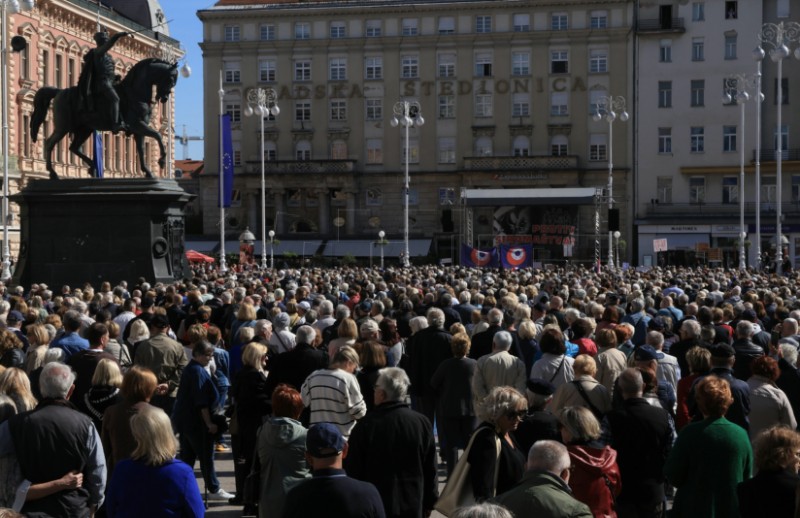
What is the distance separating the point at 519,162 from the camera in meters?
77.2

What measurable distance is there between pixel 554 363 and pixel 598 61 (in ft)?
227

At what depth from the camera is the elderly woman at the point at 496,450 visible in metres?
7.60

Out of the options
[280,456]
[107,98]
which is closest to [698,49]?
[107,98]

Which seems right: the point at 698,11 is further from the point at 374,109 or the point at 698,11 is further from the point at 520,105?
the point at 374,109

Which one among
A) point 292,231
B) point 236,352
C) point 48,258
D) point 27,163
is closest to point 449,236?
point 292,231

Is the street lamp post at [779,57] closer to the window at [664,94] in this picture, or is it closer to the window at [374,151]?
the window at [664,94]

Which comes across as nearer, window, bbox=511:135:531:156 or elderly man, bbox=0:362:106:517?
elderly man, bbox=0:362:106:517

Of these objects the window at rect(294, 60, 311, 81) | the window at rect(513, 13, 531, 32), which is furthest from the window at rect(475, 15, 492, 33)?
the window at rect(294, 60, 311, 81)

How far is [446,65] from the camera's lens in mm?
80188

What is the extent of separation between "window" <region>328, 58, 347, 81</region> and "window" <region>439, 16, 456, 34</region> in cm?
692

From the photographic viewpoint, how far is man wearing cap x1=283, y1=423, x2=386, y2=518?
618 centimetres

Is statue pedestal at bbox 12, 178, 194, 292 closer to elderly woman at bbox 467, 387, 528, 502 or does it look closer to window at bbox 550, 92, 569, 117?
elderly woman at bbox 467, 387, 528, 502

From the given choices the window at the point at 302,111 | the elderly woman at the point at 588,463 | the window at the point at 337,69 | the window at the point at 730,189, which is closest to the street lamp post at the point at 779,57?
the window at the point at 730,189

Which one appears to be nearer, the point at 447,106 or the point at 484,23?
the point at 484,23
